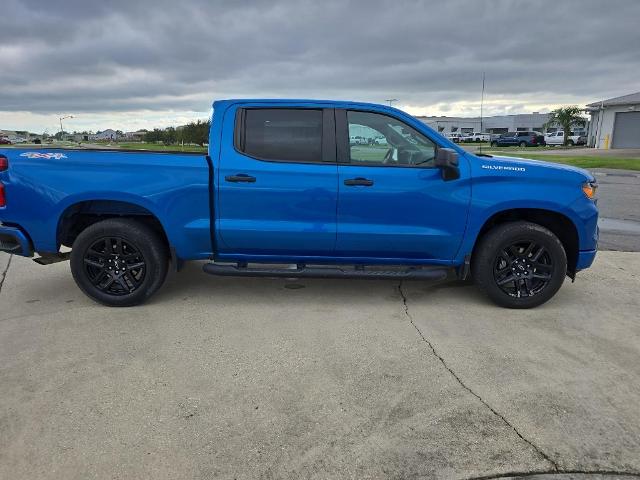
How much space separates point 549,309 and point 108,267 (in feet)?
13.9

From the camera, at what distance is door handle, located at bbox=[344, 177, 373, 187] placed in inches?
170

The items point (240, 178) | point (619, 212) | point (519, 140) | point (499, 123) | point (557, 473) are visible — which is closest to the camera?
point (557, 473)

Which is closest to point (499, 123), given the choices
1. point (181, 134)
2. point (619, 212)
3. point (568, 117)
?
point (568, 117)

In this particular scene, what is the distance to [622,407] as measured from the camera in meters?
2.99

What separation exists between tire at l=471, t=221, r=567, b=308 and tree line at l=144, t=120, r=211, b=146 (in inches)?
934

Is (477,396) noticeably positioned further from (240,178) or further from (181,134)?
(181,134)

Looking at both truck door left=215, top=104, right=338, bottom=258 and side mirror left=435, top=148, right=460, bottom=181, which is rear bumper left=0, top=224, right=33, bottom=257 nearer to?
truck door left=215, top=104, right=338, bottom=258

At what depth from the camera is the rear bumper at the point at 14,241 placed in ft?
14.5

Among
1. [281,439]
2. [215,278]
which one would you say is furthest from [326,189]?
[281,439]

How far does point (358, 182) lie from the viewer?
433 cm

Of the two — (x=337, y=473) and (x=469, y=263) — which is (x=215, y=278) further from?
(x=337, y=473)

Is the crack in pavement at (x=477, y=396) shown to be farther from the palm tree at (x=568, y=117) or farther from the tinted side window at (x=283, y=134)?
the palm tree at (x=568, y=117)

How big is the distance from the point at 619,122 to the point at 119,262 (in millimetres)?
43942

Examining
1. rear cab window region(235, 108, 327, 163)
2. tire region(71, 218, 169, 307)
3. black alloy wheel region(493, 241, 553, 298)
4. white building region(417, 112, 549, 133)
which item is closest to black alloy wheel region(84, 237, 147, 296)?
tire region(71, 218, 169, 307)
